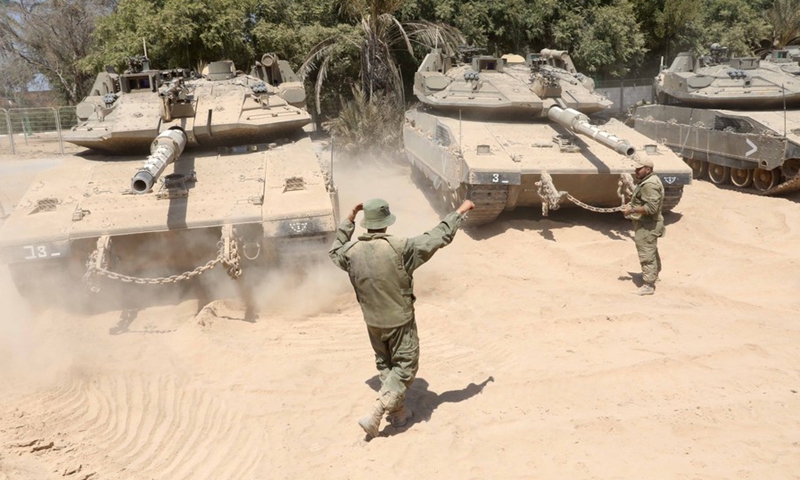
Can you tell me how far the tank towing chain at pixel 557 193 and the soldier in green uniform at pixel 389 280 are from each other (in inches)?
174

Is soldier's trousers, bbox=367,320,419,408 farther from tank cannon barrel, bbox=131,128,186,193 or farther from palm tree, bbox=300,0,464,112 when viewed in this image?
palm tree, bbox=300,0,464,112

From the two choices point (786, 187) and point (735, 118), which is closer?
→ point (786, 187)

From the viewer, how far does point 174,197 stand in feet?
24.2

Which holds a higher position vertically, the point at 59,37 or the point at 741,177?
the point at 59,37

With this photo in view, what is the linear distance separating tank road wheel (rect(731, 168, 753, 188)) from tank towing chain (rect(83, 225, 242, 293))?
31.4 feet

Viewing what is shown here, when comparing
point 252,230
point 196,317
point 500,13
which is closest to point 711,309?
point 252,230

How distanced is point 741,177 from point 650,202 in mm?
6163

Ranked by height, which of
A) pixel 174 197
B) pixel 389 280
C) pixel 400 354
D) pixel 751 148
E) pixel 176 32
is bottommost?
pixel 751 148

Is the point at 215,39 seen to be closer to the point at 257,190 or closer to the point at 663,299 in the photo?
the point at 257,190

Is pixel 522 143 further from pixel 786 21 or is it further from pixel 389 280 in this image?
pixel 786 21

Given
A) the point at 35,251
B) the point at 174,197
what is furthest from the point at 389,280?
the point at 35,251

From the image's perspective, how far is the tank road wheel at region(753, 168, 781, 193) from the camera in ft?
38.4

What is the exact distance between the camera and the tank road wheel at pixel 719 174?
1289 cm

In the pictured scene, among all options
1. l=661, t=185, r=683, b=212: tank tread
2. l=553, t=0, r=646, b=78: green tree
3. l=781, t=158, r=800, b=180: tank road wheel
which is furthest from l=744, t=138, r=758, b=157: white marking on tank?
l=553, t=0, r=646, b=78: green tree
